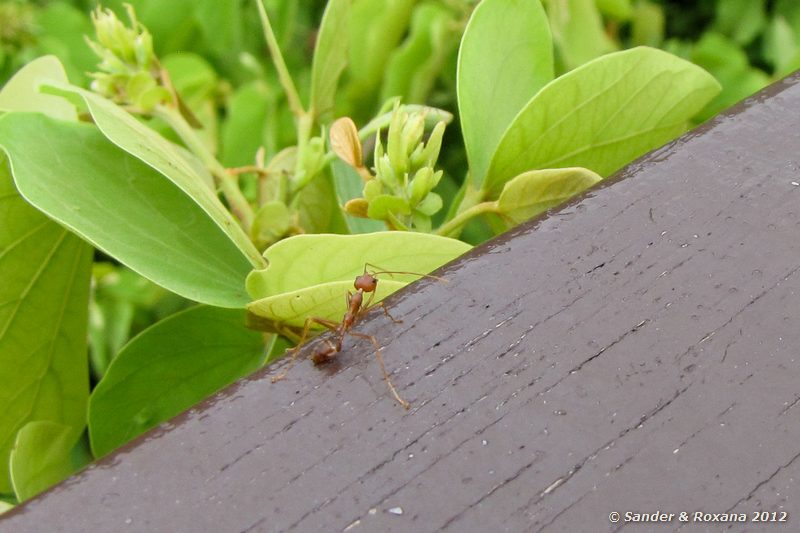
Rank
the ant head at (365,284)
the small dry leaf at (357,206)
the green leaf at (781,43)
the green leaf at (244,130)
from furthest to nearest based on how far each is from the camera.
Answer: the green leaf at (781,43) → the green leaf at (244,130) → the small dry leaf at (357,206) → the ant head at (365,284)

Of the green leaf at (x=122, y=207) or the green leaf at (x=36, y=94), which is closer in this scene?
the green leaf at (x=122, y=207)

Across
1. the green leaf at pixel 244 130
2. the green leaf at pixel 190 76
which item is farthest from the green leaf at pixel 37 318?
the green leaf at pixel 190 76

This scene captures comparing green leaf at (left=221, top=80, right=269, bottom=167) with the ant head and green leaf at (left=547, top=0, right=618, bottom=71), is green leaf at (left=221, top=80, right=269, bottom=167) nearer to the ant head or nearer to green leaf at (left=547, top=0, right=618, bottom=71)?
green leaf at (left=547, top=0, right=618, bottom=71)

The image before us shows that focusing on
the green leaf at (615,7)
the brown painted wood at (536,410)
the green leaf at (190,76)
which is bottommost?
the green leaf at (190,76)

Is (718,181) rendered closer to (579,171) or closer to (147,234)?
(579,171)

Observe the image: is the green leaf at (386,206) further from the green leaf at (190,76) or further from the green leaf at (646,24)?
the green leaf at (646,24)

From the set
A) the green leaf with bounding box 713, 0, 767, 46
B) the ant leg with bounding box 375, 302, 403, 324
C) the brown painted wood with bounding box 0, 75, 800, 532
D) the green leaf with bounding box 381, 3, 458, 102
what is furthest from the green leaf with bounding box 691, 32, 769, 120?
the ant leg with bounding box 375, 302, 403, 324

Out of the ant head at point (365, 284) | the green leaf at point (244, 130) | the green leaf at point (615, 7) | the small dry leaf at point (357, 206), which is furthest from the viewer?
the green leaf at point (615, 7)

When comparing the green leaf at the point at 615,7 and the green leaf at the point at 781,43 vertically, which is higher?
the green leaf at the point at 615,7
